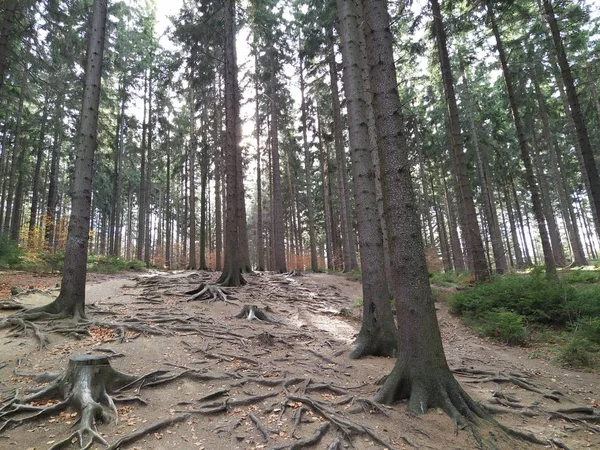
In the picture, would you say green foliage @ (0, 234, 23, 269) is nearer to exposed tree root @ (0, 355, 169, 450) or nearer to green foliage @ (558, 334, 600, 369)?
exposed tree root @ (0, 355, 169, 450)

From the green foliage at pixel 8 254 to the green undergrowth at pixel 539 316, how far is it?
17.0 metres

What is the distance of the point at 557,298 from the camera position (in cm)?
803

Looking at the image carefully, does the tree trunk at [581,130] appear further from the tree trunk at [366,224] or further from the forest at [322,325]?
the tree trunk at [366,224]

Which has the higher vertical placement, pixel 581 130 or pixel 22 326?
pixel 581 130

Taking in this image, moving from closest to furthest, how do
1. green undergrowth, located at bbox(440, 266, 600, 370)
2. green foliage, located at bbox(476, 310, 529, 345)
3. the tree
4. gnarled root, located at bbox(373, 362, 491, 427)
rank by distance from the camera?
gnarled root, located at bbox(373, 362, 491, 427) < green undergrowth, located at bbox(440, 266, 600, 370) < the tree < green foliage, located at bbox(476, 310, 529, 345)

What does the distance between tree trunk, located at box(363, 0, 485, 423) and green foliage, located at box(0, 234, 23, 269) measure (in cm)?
1590

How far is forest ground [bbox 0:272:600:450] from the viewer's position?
353cm

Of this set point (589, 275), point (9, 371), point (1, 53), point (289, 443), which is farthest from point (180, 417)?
point (589, 275)

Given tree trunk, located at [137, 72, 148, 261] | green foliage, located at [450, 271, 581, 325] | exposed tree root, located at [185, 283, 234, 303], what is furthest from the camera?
tree trunk, located at [137, 72, 148, 261]

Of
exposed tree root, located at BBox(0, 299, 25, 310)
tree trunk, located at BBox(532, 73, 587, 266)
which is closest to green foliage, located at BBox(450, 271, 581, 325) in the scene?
exposed tree root, located at BBox(0, 299, 25, 310)

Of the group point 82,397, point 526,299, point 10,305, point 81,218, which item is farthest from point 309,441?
point 10,305

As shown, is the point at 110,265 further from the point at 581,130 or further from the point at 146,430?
the point at 581,130

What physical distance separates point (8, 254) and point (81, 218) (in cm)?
1041

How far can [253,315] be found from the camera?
8656 mm
